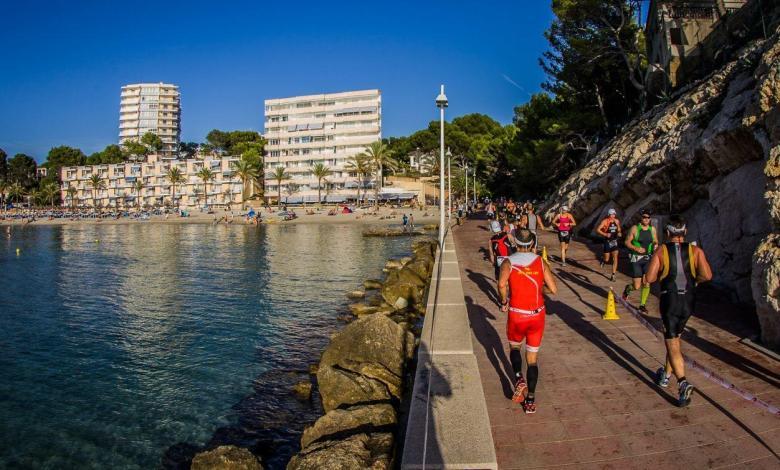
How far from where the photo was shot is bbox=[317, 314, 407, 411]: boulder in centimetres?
809

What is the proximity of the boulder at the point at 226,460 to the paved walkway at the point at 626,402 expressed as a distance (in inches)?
127

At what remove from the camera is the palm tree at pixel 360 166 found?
91688mm

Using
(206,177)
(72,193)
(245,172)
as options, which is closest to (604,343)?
(245,172)

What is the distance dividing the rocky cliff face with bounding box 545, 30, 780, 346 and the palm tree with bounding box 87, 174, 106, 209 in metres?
127

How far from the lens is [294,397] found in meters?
9.62

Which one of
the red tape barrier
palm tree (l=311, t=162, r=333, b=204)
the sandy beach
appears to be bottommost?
the red tape barrier

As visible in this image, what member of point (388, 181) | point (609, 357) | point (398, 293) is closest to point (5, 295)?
point (398, 293)

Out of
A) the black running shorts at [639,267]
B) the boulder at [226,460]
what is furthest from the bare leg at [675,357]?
the boulder at [226,460]

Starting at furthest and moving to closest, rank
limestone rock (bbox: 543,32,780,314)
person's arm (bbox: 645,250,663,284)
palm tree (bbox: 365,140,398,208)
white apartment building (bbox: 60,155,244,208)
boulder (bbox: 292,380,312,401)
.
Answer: white apartment building (bbox: 60,155,244,208), palm tree (bbox: 365,140,398,208), boulder (bbox: 292,380,312,401), limestone rock (bbox: 543,32,780,314), person's arm (bbox: 645,250,663,284)

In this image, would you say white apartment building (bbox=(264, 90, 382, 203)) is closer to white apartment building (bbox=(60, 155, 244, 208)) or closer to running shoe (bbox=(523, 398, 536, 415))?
white apartment building (bbox=(60, 155, 244, 208))

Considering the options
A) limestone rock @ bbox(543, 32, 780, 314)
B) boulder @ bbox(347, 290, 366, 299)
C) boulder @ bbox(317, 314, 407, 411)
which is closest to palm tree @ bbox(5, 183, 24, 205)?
boulder @ bbox(347, 290, 366, 299)

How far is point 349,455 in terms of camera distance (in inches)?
210

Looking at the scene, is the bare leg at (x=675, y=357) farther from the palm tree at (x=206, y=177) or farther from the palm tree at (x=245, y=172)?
the palm tree at (x=206, y=177)

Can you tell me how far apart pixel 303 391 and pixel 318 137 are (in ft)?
332
